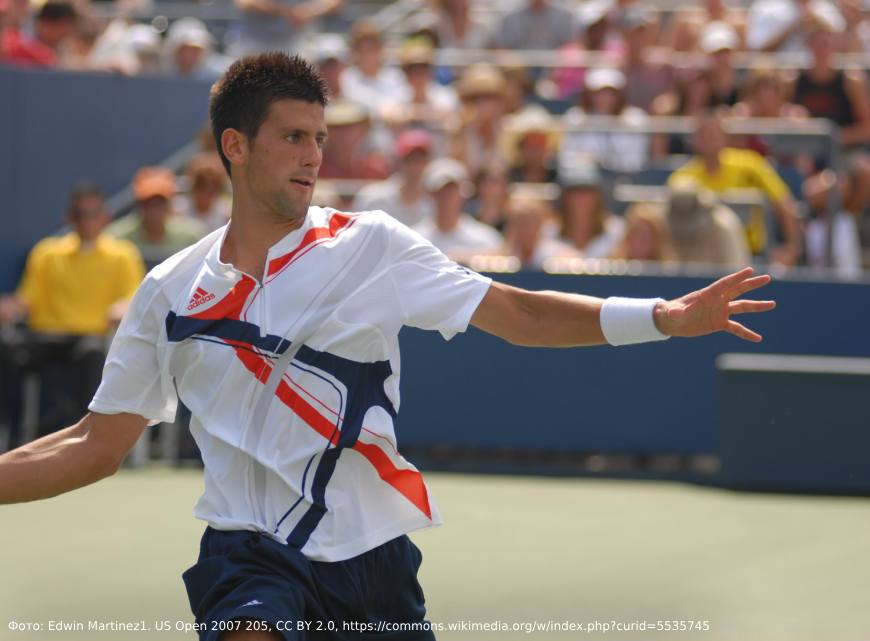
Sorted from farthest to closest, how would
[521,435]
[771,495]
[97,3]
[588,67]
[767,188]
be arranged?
[97,3], [588,67], [767,188], [521,435], [771,495]

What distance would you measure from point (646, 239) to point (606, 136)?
1891 millimetres

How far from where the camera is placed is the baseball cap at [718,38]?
41.3ft

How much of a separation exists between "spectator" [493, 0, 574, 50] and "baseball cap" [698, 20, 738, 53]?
1244 mm

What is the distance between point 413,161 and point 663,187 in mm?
2009

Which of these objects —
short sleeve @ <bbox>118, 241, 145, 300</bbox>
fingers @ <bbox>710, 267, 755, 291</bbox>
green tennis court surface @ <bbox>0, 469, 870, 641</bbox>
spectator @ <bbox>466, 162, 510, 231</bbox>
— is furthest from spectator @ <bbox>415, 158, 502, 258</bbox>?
fingers @ <bbox>710, 267, 755, 291</bbox>

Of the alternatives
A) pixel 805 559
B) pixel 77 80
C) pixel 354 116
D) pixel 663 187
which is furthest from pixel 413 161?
pixel 805 559

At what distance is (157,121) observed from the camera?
44.8ft

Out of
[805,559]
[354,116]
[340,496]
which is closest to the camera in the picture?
[340,496]

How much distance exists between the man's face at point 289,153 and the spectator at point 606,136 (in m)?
8.34

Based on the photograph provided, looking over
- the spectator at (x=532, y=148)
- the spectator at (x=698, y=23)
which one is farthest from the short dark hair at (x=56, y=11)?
the spectator at (x=698, y=23)

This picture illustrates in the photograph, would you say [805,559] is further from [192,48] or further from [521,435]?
[192,48]

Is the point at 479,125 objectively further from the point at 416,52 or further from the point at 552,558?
the point at 552,558

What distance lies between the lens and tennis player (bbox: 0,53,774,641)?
3648 millimetres

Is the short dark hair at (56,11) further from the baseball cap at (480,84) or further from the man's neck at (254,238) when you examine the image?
the man's neck at (254,238)
